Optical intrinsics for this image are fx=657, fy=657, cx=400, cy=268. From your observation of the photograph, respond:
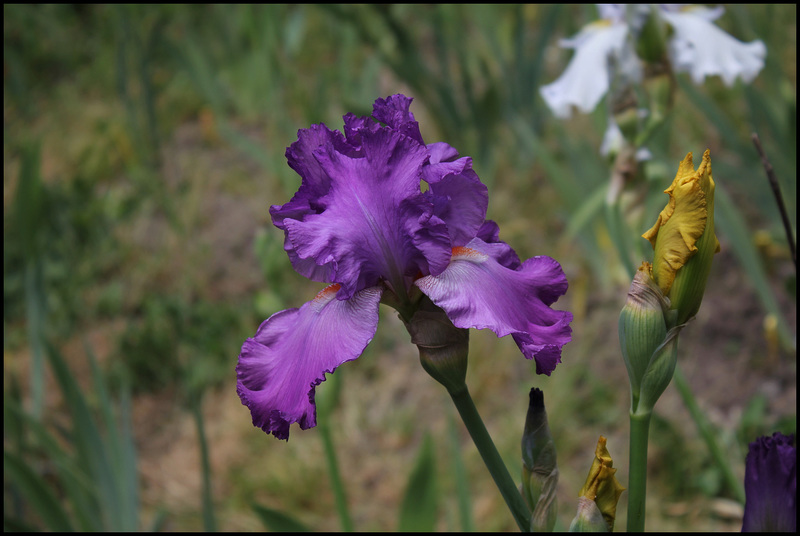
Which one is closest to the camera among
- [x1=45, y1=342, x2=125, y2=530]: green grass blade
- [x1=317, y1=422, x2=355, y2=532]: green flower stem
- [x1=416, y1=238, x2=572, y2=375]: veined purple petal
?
[x1=416, y1=238, x2=572, y2=375]: veined purple petal

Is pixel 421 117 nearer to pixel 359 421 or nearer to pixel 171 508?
pixel 359 421

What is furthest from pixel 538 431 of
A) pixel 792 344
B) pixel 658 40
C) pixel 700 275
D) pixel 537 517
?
pixel 792 344

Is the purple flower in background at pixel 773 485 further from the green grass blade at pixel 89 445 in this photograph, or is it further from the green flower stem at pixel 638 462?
the green grass blade at pixel 89 445

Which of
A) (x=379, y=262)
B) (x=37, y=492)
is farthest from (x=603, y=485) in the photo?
(x=37, y=492)

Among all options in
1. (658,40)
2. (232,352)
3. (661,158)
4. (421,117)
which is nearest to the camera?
(658,40)

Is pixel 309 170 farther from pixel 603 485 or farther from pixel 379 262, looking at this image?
pixel 603 485

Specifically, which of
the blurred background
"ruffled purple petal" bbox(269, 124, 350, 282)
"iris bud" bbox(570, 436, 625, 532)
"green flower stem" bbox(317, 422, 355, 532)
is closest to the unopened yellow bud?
"iris bud" bbox(570, 436, 625, 532)

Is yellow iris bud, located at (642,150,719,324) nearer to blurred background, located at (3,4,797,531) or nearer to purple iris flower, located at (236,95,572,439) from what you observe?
purple iris flower, located at (236,95,572,439)
